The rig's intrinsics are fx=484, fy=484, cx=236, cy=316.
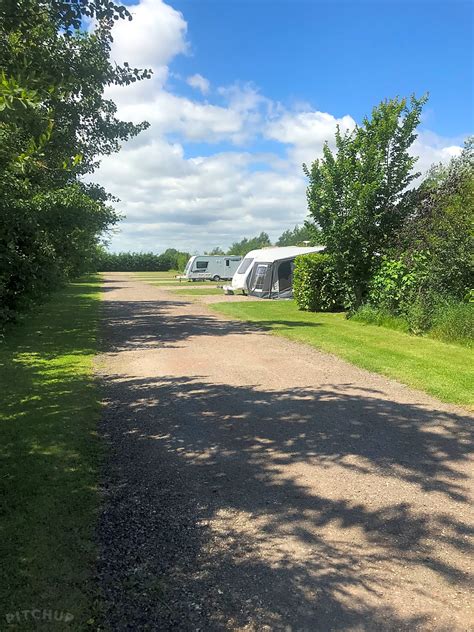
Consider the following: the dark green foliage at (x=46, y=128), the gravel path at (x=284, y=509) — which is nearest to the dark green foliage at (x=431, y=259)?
the gravel path at (x=284, y=509)

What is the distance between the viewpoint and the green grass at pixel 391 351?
7457 millimetres

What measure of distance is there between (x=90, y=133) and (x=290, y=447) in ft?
26.0

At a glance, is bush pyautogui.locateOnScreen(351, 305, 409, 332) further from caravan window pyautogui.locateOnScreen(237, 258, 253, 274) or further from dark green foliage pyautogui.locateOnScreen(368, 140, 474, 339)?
caravan window pyautogui.locateOnScreen(237, 258, 253, 274)

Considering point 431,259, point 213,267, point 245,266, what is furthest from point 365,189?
point 213,267

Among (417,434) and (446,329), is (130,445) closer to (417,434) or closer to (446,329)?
(417,434)

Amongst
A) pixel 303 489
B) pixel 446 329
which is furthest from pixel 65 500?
pixel 446 329

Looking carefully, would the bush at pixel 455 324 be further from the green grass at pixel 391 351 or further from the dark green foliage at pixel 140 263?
the dark green foliage at pixel 140 263

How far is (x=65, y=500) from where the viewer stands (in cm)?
374

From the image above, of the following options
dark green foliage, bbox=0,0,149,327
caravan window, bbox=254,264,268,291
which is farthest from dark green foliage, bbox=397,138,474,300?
caravan window, bbox=254,264,268,291

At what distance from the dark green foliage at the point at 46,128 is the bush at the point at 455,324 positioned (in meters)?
8.64

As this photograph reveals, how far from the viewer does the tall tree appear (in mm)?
14742

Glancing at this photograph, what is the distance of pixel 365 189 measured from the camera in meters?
14.3

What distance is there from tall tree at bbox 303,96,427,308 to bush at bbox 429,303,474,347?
367cm
